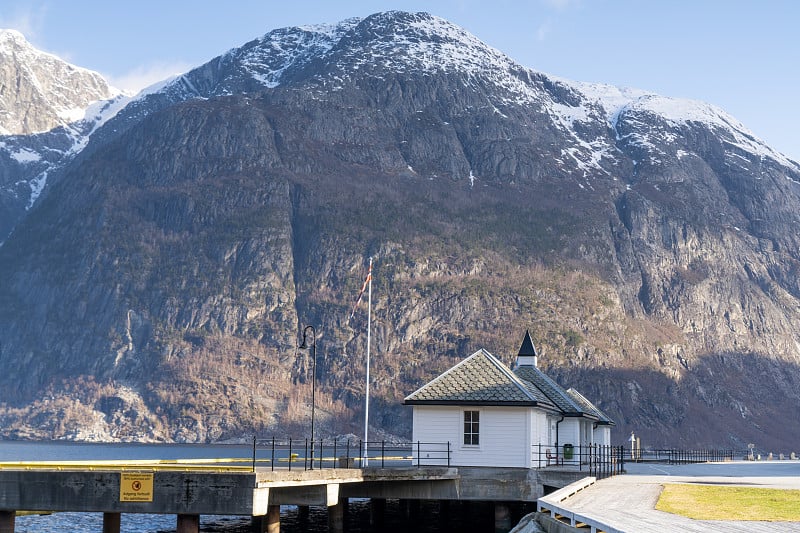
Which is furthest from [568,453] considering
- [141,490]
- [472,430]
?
[141,490]

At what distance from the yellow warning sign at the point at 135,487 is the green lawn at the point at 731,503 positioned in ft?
56.1

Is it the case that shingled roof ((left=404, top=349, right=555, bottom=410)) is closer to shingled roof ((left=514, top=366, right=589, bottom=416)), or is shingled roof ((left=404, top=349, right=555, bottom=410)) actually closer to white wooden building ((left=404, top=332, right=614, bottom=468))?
white wooden building ((left=404, top=332, right=614, bottom=468))

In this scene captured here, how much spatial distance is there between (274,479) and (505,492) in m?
16.9

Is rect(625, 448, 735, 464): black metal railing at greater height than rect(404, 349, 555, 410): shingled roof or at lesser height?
lesser

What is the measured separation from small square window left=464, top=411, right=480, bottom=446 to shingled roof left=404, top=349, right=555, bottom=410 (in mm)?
1109

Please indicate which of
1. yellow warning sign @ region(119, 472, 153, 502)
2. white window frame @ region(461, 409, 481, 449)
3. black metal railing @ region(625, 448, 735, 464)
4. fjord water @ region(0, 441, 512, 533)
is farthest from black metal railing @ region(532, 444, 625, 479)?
black metal railing @ region(625, 448, 735, 464)

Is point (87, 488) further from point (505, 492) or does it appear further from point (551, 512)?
point (505, 492)

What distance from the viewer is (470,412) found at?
59938 millimetres

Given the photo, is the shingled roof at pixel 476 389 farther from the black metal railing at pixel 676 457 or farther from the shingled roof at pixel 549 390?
the black metal railing at pixel 676 457

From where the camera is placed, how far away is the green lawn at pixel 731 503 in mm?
34906

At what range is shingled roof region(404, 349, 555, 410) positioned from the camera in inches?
2328

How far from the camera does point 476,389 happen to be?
60062mm

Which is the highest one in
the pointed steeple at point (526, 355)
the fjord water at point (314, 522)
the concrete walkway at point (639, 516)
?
the pointed steeple at point (526, 355)

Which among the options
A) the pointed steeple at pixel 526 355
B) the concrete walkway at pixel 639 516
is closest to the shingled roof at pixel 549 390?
the pointed steeple at pixel 526 355
